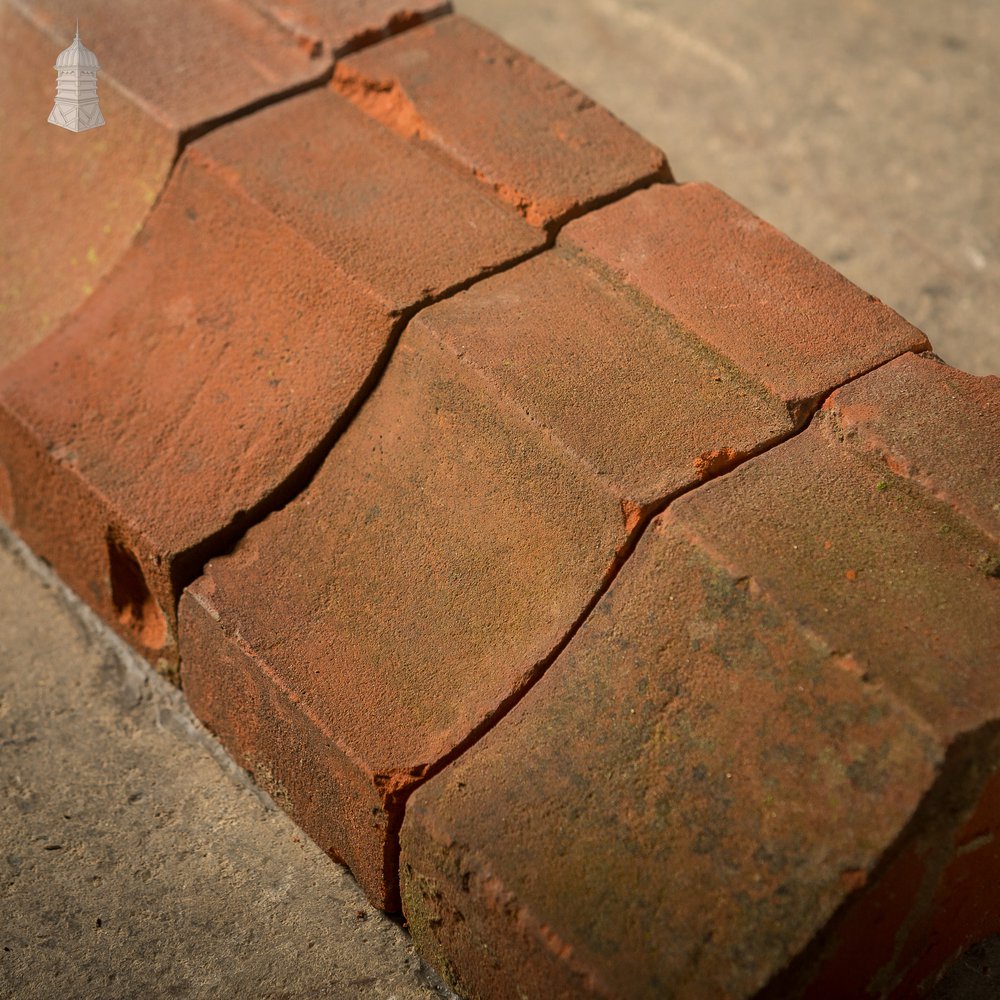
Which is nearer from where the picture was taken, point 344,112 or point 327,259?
point 327,259

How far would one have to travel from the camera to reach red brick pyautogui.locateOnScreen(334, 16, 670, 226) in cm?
277

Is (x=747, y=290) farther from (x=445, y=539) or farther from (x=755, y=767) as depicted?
(x=755, y=767)

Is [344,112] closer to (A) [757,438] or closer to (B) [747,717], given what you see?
(A) [757,438]

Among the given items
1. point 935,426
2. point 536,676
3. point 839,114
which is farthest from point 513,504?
point 839,114

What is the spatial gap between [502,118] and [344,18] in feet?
1.82

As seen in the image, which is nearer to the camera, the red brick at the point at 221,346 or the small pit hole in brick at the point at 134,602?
the red brick at the point at 221,346

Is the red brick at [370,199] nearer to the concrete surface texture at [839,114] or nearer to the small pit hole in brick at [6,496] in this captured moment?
the small pit hole in brick at [6,496]

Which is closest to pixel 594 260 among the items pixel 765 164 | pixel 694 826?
pixel 694 826

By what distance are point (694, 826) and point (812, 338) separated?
96 cm

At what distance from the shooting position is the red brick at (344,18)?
3127 mm

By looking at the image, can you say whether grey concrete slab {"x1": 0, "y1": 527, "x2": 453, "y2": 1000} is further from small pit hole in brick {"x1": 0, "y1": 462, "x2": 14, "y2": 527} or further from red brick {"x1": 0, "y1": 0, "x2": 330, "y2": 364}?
red brick {"x1": 0, "y1": 0, "x2": 330, "y2": 364}

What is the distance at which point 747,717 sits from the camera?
198cm

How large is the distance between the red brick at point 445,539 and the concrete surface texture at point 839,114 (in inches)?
73.4

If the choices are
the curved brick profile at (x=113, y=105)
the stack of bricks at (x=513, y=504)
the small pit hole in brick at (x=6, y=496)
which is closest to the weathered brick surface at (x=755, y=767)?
the stack of bricks at (x=513, y=504)
